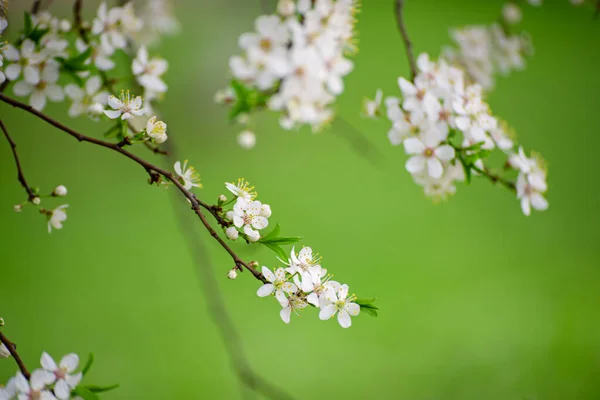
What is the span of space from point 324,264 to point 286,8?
1545mm

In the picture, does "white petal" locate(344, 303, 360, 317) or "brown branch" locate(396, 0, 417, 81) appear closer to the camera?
"white petal" locate(344, 303, 360, 317)

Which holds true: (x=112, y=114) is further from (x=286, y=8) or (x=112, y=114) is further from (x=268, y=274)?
(x=286, y=8)

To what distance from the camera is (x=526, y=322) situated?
2023mm

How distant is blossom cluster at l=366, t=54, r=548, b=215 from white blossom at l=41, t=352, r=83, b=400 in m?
0.47

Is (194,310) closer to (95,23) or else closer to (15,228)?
(15,228)

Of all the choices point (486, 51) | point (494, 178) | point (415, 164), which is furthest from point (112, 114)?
point (486, 51)

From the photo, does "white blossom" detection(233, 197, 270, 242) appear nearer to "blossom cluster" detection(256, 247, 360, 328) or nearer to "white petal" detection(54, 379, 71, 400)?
"blossom cluster" detection(256, 247, 360, 328)

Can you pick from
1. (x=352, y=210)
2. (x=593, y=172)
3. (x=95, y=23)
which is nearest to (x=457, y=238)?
(x=352, y=210)

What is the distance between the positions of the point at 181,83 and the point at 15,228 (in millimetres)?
1563

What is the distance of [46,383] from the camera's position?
53cm

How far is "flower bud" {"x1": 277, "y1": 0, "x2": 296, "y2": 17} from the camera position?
80cm

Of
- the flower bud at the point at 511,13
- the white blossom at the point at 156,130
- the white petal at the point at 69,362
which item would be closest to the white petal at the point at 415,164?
the white blossom at the point at 156,130

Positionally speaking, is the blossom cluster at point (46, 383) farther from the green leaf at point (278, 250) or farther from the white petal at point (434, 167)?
the white petal at point (434, 167)

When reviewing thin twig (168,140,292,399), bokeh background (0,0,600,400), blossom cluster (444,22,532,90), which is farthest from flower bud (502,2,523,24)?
thin twig (168,140,292,399)
